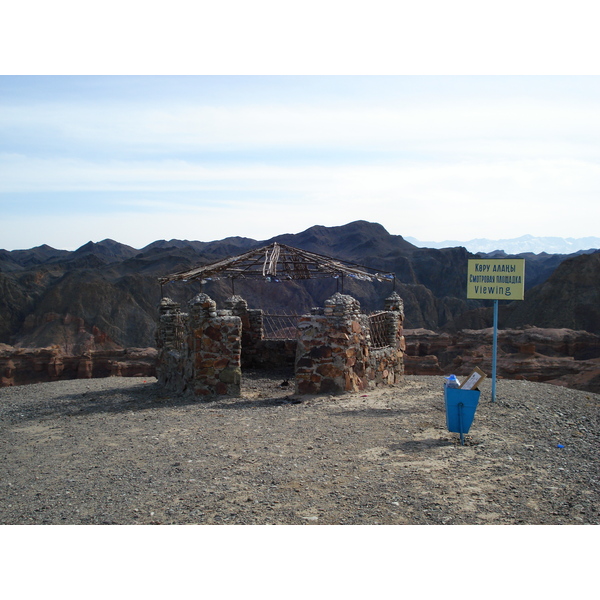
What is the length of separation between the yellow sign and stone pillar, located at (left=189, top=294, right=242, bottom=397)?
4.22m

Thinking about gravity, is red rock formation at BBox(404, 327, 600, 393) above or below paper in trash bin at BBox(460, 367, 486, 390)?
below

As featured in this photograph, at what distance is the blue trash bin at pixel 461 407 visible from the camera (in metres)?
6.61

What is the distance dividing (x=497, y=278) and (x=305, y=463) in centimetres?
485

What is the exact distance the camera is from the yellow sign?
29.7ft

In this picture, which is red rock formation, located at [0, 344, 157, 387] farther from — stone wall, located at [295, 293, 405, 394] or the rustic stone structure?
stone wall, located at [295, 293, 405, 394]

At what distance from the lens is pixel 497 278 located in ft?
29.8

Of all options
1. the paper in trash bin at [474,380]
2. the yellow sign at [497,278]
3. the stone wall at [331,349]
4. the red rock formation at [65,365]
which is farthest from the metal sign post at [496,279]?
the red rock formation at [65,365]

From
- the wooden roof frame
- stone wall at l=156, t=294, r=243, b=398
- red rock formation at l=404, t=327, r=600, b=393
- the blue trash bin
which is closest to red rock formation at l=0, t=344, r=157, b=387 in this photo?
the wooden roof frame

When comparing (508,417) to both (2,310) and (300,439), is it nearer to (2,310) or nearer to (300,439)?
(300,439)

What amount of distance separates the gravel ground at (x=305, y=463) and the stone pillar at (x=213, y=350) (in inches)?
21.4

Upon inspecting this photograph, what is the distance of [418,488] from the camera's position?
5.18 meters

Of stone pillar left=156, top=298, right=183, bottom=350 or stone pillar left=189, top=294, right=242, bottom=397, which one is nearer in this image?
stone pillar left=189, top=294, right=242, bottom=397

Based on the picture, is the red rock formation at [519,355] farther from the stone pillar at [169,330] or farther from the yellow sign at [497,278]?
the yellow sign at [497,278]

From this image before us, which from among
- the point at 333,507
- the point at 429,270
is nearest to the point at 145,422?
the point at 333,507
